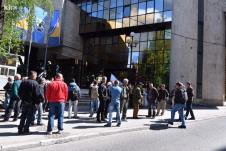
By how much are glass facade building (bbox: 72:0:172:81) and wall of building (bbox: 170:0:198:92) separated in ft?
2.49

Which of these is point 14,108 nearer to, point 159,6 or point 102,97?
point 102,97

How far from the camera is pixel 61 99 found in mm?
10516

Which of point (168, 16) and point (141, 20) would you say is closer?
point (168, 16)

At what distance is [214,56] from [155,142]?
2393 cm

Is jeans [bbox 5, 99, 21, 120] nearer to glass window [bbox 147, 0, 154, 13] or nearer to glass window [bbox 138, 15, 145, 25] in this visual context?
glass window [bbox 138, 15, 145, 25]

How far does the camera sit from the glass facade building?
3353cm

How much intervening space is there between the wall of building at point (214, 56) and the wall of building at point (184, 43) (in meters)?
1.23

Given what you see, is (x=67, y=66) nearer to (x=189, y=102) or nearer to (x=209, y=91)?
(x=209, y=91)

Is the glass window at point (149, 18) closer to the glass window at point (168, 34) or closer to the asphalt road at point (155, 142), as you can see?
the glass window at point (168, 34)

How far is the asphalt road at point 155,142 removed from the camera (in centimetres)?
929

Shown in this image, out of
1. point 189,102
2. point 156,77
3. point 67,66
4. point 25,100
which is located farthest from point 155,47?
point 25,100

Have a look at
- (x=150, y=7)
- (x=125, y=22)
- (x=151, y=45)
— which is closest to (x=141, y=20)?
(x=150, y=7)

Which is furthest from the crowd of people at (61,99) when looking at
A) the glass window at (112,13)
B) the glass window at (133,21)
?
the glass window at (112,13)

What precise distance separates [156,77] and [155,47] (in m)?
3.04
